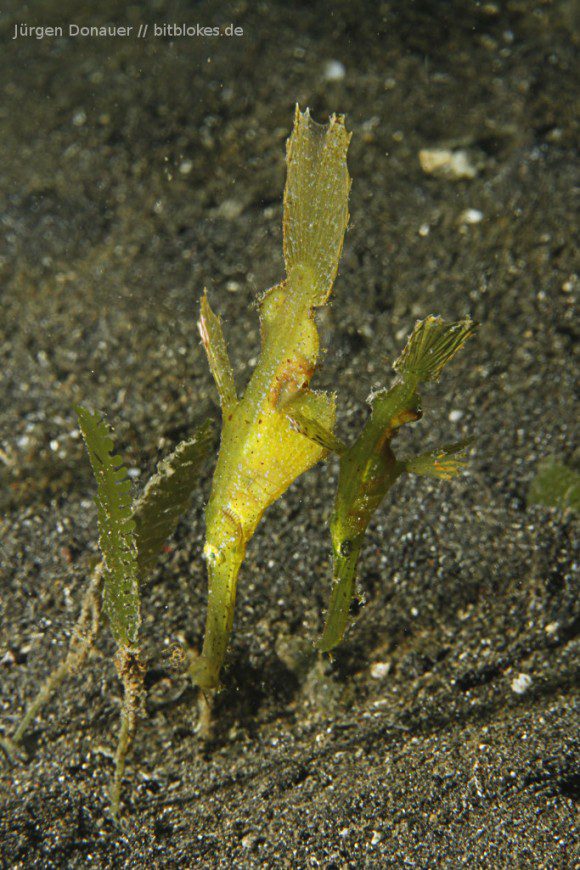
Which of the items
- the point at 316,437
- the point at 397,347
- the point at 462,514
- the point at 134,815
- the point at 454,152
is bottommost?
the point at 462,514

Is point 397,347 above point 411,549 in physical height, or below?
above

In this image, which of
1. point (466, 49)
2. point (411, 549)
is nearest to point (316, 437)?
point (411, 549)

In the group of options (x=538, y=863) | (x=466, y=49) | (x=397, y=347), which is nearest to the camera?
(x=538, y=863)

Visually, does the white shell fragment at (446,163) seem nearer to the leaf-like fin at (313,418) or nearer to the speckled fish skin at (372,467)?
the speckled fish skin at (372,467)

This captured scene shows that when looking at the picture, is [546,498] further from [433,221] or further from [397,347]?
[433,221]

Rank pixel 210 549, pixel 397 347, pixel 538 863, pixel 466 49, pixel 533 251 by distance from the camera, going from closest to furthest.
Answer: pixel 538 863, pixel 210 549, pixel 397 347, pixel 533 251, pixel 466 49

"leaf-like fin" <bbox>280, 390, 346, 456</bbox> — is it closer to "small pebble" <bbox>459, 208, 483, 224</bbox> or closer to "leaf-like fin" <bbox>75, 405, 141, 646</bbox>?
"leaf-like fin" <bbox>75, 405, 141, 646</bbox>

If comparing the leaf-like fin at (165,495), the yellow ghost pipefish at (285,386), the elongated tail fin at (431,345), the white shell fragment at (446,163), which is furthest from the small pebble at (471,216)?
the leaf-like fin at (165,495)
